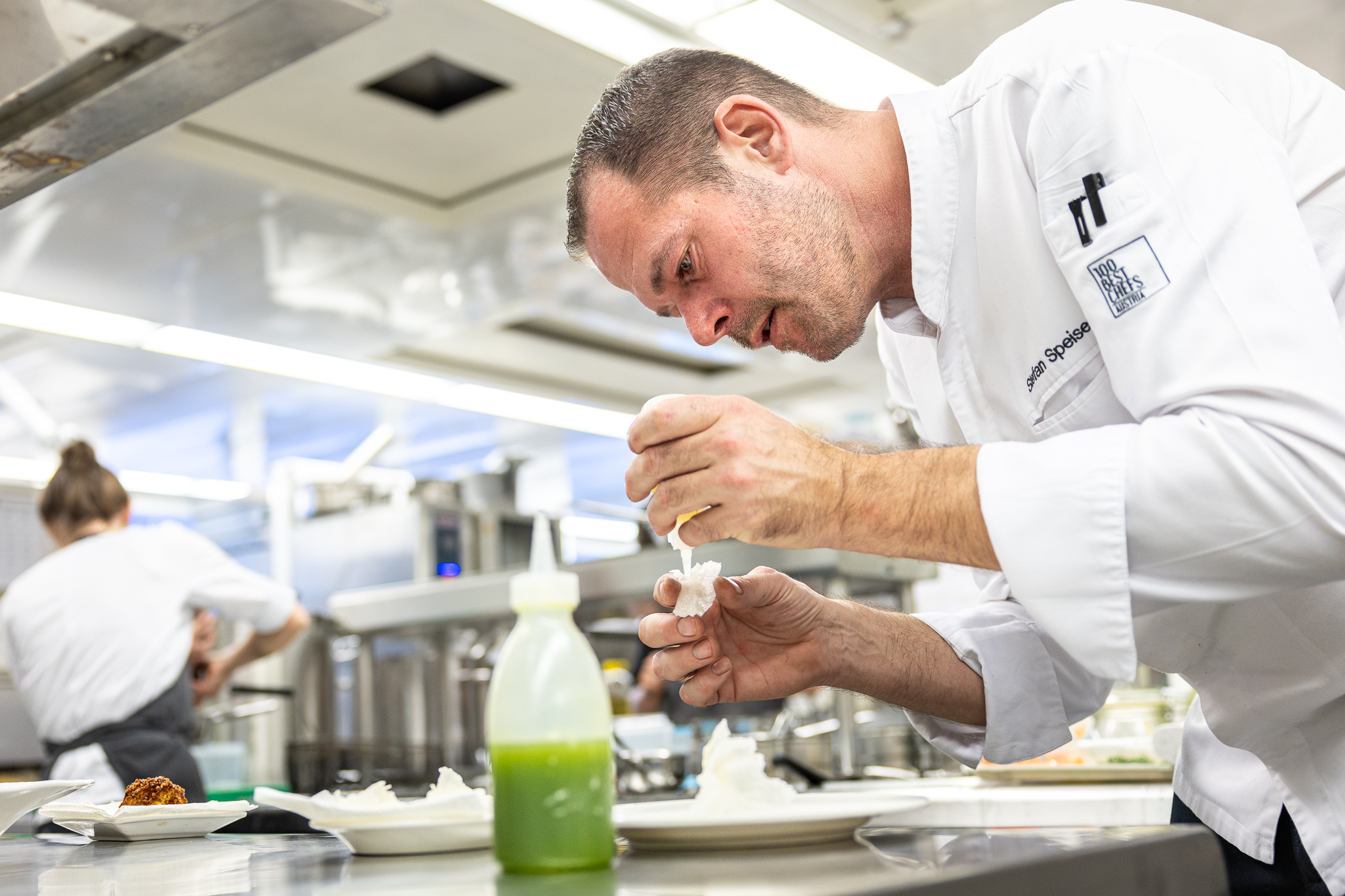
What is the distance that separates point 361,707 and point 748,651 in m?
3.94

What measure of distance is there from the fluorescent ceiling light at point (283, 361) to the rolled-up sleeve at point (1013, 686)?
417cm

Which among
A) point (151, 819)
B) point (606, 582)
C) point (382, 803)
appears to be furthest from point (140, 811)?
point (606, 582)

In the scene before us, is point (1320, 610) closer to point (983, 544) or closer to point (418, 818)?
point (983, 544)

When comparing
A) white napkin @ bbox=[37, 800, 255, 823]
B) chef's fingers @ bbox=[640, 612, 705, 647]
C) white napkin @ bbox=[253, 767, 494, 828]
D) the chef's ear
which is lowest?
white napkin @ bbox=[37, 800, 255, 823]

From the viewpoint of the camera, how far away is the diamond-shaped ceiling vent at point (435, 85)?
395 cm

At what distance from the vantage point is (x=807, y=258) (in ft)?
4.37

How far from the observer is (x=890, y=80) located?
363 centimetres

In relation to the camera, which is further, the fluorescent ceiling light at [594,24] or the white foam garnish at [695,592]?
the fluorescent ceiling light at [594,24]

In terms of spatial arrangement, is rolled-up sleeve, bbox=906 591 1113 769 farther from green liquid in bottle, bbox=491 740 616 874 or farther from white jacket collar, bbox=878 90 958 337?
green liquid in bottle, bbox=491 740 616 874

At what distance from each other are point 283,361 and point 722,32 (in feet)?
12.1

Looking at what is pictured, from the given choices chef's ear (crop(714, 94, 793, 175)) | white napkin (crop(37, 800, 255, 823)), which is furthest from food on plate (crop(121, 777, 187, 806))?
chef's ear (crop(714, 94, 793, 175))

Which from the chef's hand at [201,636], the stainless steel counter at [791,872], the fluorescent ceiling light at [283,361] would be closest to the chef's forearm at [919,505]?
the stainless steel counter at [791,872]

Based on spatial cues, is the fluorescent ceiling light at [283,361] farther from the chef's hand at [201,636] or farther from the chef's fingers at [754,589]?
the chef's fingers at [754,589]

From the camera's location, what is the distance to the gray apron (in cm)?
337
